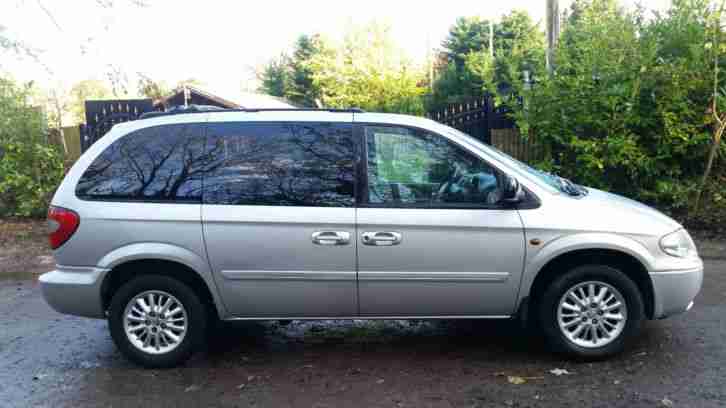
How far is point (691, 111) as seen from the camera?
796 centimetres

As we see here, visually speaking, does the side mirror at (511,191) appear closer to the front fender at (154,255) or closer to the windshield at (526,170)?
the windshield at (526,170)

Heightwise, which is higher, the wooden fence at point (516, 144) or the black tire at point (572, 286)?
the wooden fence at point (516, 144)

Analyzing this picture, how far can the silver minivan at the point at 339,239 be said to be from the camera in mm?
4098

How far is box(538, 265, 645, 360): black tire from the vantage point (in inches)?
163

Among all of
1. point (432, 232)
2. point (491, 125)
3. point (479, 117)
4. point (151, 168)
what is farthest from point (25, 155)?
point (432, 232)

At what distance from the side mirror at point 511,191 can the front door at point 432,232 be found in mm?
57

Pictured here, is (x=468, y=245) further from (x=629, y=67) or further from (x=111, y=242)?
(x=629, y=67)

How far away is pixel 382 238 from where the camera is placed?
409cm

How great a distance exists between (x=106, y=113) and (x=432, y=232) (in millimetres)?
8409

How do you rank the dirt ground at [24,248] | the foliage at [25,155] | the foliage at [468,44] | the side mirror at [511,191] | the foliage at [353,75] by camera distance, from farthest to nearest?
the foliage at [468,44] < the foliage at [353,75] < the foliage at [25,155] < the dirt ground at [24,248] < the side mirror at [511,191]

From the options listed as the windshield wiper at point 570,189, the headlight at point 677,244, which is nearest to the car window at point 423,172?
the windshield wiper at point 570,189

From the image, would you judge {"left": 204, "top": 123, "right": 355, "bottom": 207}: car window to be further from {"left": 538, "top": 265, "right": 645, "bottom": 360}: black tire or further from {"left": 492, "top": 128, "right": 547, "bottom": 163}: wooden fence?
{"left": 492, "top": 128, "right": 547, "bottom": 163}: wooden fence

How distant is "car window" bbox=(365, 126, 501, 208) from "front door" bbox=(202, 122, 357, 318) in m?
0.19

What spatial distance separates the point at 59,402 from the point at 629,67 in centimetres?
781
